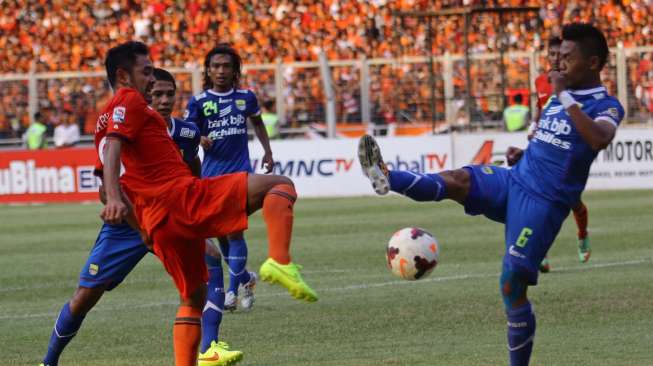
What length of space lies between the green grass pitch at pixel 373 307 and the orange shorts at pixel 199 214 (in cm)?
181

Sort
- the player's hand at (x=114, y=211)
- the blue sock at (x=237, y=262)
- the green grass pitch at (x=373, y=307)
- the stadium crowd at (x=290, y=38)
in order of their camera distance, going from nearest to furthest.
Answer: the player's hand at (x=114, y=211)
the green grass pitch at (x=373, y=307)
the blue sock at (x=237, y=262)
the stadium crowd at (x=290, y=38)

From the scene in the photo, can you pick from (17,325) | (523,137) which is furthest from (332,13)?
(17,325)

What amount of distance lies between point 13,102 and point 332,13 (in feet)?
38.4

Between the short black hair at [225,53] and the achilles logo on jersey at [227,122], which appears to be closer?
the short black hair at [225,53]

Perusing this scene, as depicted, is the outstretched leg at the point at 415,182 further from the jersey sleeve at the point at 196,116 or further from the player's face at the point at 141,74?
the jersey sleeve at the point at 196,116

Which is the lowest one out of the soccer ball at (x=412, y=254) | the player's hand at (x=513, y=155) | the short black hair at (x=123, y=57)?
the soccer ball at (x=412, y=254)

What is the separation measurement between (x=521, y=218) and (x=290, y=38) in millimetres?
32978

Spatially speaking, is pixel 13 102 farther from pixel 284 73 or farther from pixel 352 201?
pixel 352 201

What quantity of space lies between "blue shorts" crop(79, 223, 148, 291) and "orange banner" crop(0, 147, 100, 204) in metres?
20.7

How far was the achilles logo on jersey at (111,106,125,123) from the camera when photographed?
23.8 feet

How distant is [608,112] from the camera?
24.8ft

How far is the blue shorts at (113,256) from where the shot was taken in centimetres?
841

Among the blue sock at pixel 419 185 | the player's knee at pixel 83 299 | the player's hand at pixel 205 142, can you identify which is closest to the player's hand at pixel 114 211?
the player's knee at pixel 83 299

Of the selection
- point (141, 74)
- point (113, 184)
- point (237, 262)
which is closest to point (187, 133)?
point (141, 74)
